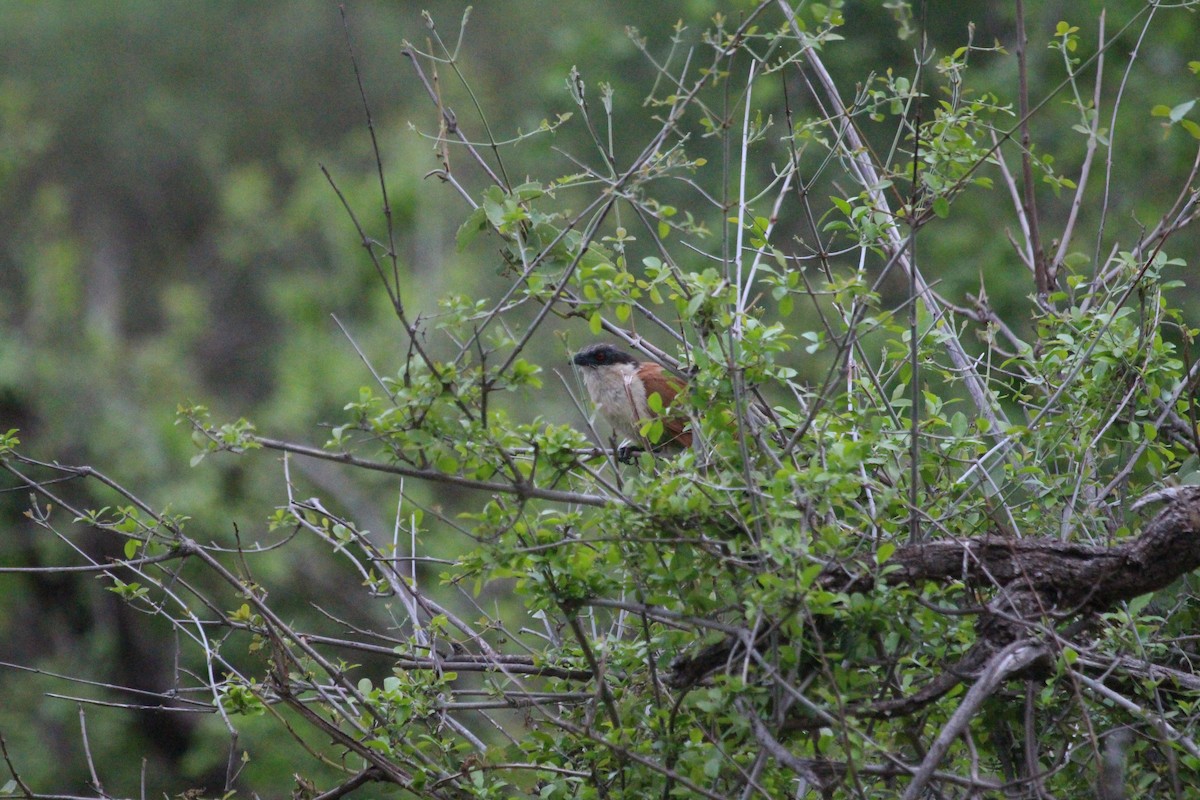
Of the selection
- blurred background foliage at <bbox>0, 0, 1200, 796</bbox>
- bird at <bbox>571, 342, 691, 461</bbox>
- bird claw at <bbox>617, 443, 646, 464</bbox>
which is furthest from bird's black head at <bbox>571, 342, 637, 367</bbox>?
blurred background foliage at <bbox>0, 0, 1200, 796</bbox>

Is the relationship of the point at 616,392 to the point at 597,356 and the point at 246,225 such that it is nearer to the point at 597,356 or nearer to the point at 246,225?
the point at 597,356

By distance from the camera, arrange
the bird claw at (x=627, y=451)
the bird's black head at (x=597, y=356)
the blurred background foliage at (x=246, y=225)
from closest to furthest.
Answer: the bird claw at (x=627, y=451)
the bird's black head at (x=597, y=356)
the blurred background foliage at (x=246, y=225)

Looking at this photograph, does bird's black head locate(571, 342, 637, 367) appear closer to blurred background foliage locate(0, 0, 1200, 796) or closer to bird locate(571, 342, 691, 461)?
bird locate(571, 342, 691, 461)

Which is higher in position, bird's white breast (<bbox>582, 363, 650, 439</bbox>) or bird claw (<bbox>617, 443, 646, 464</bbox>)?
bird's white breast (<bbox>582, 363, 650, 439</bbox>)

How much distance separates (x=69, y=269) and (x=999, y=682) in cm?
979

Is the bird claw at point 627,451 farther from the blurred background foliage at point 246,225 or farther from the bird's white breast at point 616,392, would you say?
the blurred background foliage at point 246,225

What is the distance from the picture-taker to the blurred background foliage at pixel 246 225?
7.39 metres

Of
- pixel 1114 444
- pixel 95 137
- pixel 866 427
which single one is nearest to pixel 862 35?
pixel 1114 444

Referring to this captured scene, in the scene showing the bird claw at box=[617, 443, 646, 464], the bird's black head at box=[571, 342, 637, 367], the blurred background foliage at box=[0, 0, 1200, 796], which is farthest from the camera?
the blurred background foliage at box=[0, 0, 1200, 796]

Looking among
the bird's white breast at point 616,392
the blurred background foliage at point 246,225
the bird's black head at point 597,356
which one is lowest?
the blurred background foliage at point 246,225

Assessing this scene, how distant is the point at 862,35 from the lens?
25.0ft

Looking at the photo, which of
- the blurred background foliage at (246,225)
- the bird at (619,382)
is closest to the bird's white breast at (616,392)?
the bird at (619,382)

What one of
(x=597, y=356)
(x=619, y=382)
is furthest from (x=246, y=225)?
(x=619, y=382)

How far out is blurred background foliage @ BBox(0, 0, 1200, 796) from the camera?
7.39 metres
